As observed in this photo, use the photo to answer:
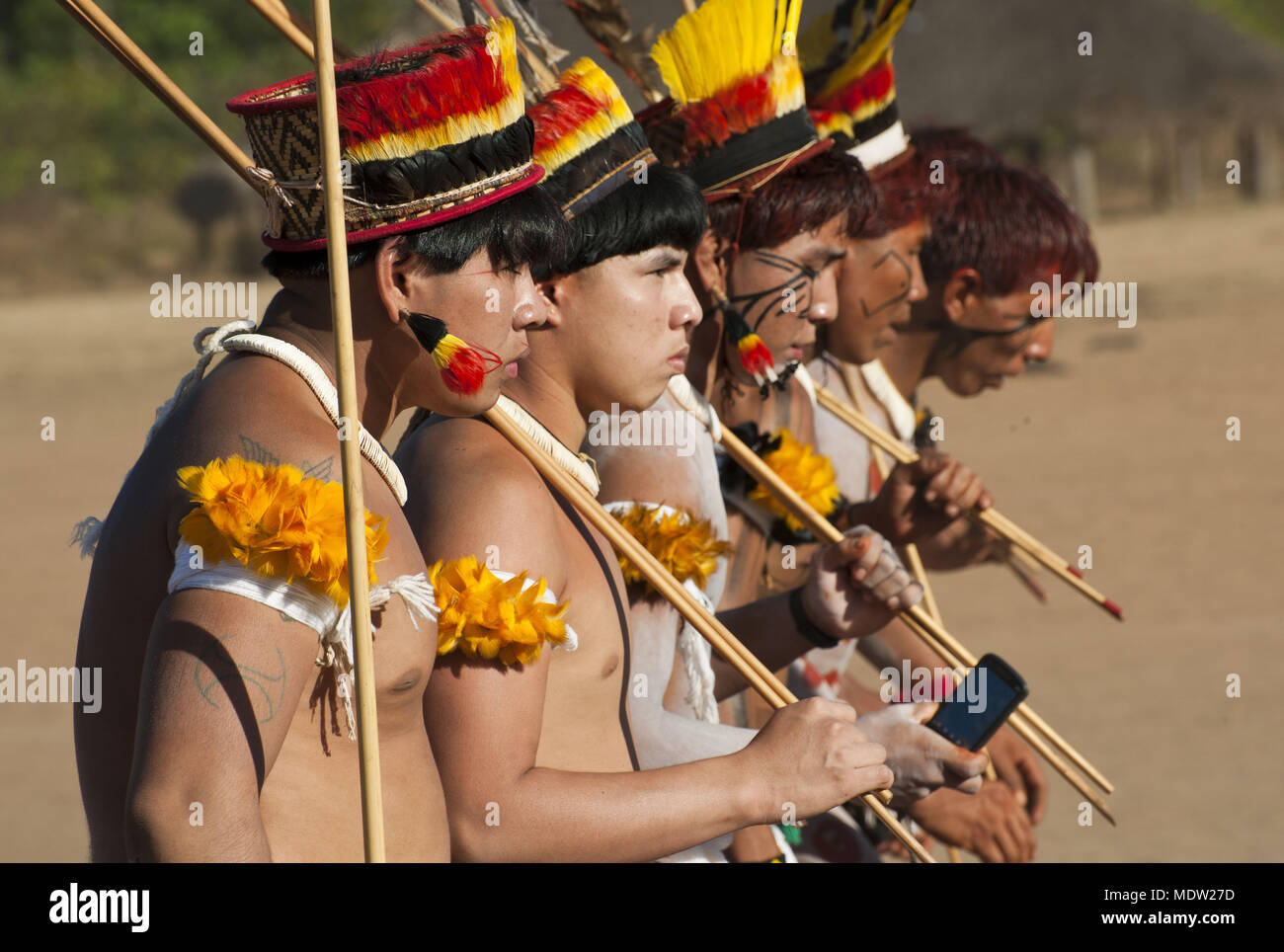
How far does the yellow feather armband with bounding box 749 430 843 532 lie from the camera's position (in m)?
4.04

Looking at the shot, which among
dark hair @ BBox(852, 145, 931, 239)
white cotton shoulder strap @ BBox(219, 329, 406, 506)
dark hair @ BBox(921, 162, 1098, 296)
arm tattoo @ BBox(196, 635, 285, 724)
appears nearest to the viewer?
arm tattoo @ BBox(196, 635, 285, 724)

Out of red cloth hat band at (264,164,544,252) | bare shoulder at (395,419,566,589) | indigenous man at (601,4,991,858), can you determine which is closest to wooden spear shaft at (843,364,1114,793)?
indigenous man at (601,4,991,858)

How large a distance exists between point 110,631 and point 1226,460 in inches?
468

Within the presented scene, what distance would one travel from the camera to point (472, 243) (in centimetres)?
239

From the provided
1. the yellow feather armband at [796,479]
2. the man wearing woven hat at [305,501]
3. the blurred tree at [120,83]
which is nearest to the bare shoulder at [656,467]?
the yellow feather armband at [796,479]

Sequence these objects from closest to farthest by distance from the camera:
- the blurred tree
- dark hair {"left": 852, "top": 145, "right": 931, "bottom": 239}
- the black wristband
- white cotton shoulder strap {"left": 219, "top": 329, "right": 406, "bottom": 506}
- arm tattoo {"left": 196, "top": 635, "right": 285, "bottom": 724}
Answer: arm tattoo {"left": 196, "top": 635, "right": 285, "bottom": 724}, white cotton shoulder strap {"left": 219, "top": 329, "right": 406, "bottom": 506}, the black wristband, dark hair {"left": 852, "top": 145, "right": 931, "bottom": 239}, the blurred tree

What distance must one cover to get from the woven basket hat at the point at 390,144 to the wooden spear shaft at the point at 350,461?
0.24 metres

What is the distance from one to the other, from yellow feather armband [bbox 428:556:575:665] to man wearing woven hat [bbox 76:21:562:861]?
16 centimetres

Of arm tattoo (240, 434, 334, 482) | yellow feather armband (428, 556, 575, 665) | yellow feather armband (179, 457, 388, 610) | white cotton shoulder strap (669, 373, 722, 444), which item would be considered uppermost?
white cotton shoulder strap (669, 373, 722, 444)

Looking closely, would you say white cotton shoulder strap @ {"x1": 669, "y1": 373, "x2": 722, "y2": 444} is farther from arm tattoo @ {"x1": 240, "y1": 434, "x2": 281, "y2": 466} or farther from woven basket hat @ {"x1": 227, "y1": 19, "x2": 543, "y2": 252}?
arm tattoo @ {"x1": 240, "y1": 434, "x2": 281, "y2": 466}

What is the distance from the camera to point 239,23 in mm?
29516

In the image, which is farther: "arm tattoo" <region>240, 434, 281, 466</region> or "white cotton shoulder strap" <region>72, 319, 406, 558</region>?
"white cotton shoulder strap" <region>72, 319, 406, 558</region>

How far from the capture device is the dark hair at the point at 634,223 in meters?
2.92

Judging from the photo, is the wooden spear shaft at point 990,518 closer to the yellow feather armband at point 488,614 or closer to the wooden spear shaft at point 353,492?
the yellow feather armband at point 488,614
